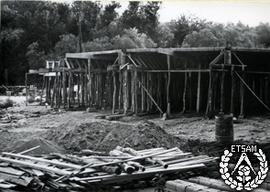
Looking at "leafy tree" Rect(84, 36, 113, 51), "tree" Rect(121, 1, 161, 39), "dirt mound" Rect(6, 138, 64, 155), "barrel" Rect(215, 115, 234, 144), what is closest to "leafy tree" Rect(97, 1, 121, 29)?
"tree" Rect(121, 1, 161, 39)

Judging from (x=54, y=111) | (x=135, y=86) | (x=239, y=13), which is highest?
(x=239, y=13)

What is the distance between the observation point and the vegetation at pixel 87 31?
14023 mm

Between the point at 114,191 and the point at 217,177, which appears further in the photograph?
the point at 217,177

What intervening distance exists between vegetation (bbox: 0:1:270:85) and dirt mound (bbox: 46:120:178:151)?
3.38m

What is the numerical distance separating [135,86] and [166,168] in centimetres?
1008

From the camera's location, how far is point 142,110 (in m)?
18.3

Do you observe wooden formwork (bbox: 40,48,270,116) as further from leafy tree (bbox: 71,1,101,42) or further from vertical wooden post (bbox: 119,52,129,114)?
leafy tree (bbox: 71,1,101,42)

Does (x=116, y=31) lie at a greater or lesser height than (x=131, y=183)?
greater

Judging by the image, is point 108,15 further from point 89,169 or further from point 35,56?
point 89,169

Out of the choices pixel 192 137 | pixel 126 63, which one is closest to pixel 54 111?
pixel 126 63

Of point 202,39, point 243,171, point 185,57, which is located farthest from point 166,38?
point 243,171

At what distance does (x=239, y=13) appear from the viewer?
8375 mm

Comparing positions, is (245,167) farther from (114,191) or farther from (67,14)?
(67,14)

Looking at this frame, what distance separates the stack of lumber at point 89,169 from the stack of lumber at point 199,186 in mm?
420
